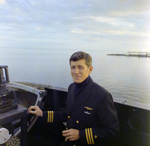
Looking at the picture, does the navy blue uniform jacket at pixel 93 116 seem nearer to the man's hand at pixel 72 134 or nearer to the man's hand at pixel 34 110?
the man's hand at pixel 72 134

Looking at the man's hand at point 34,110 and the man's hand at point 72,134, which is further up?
the man's hand at point 34,110

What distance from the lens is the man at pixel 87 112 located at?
105cm

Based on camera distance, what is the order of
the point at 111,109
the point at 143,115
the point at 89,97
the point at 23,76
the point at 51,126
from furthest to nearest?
the point at 23,76, the point at 51,126, the point at 143,115, the point at 89,97, the point at 111,109

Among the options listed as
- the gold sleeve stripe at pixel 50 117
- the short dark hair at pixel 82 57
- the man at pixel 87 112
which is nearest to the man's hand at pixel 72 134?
the man at pixel 87 112

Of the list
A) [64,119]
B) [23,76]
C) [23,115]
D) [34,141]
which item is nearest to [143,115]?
[64,119]

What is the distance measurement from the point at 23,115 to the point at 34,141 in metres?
1.08

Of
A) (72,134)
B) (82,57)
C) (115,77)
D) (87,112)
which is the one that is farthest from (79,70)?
(115,77)

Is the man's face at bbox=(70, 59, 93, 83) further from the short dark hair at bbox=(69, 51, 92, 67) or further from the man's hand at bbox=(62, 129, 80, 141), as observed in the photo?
the man's hand at bbox=(62, 129, 80, 141)

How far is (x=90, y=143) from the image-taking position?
1111mm

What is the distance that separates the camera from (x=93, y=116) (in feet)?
3.71

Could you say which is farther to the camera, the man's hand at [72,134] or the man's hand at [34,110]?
the man's hand at [34,110]

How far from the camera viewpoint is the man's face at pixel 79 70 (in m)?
1.14

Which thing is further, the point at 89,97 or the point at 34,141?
the point at 34,141

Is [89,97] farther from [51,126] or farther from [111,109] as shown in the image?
[51,126]
